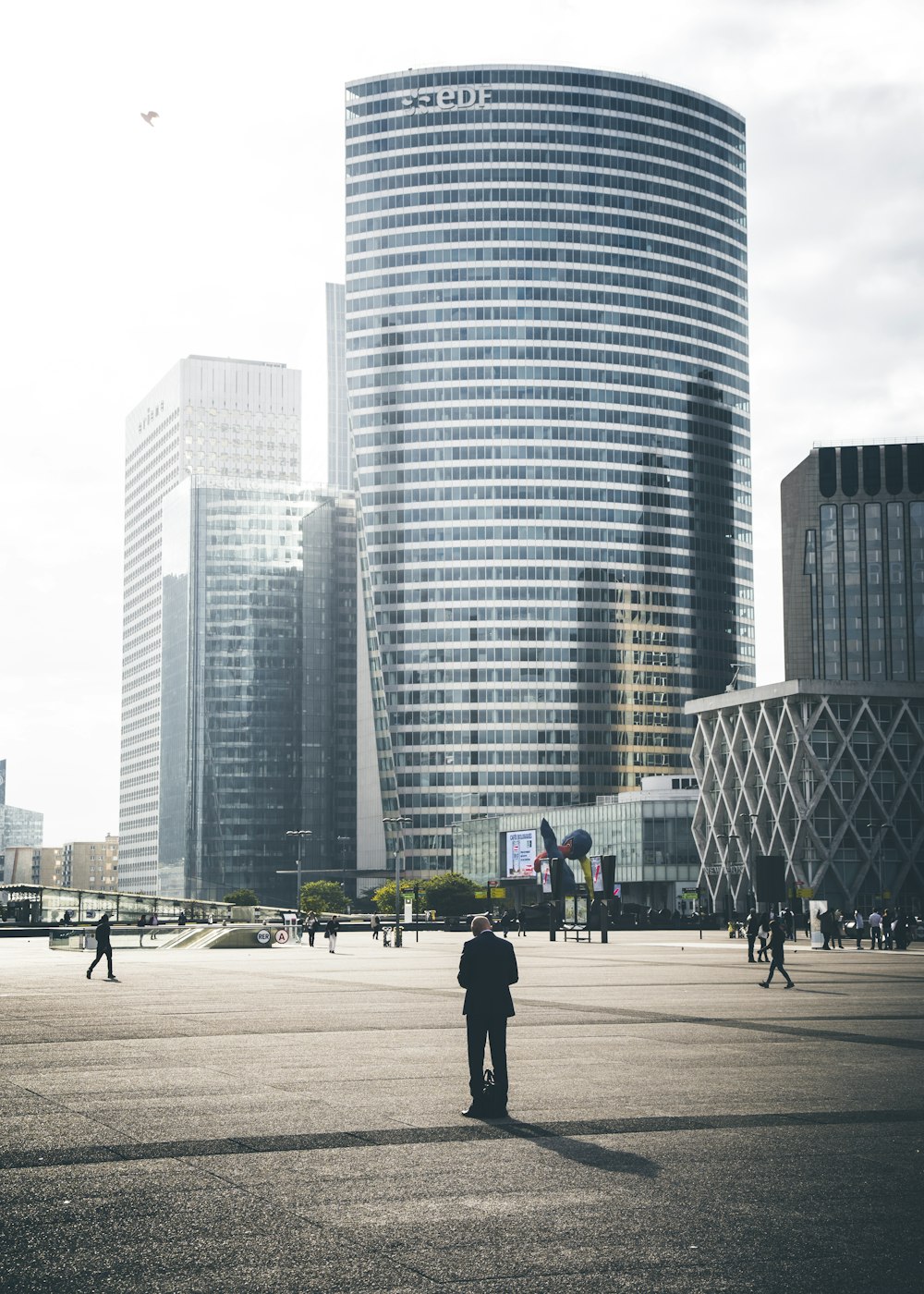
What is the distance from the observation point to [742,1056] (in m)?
20.4

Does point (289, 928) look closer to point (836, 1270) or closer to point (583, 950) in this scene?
point (583, 950)

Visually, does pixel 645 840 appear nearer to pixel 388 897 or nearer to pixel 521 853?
pixel 521 853

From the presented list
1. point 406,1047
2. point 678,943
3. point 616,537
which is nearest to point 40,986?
point 406,1047

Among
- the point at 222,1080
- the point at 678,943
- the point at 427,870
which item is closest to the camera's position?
the point at 222,1080

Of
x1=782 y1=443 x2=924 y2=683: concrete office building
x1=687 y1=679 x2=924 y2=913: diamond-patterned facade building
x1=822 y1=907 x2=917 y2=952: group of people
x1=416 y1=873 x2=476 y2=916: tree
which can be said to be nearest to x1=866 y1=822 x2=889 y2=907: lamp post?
x1=687 y1=679 x2=924 y2=913: diamond-patterned facade building

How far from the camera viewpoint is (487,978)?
53.8 feet

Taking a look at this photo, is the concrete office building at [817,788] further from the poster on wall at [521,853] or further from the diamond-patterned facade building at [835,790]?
the poster on wall at [521,853]

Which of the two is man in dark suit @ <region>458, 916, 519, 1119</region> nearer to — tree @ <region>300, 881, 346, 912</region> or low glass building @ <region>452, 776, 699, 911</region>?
low glass building @ <region>452, 776, 699, 911</region>

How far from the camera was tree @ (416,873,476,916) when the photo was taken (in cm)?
14688

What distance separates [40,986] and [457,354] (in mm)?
165877

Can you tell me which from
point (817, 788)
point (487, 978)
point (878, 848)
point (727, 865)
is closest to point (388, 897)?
point (727, 865)

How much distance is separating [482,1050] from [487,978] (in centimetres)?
80

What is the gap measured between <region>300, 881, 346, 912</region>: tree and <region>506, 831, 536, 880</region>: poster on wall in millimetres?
35973

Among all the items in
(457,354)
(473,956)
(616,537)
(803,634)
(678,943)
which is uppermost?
(457,354)
